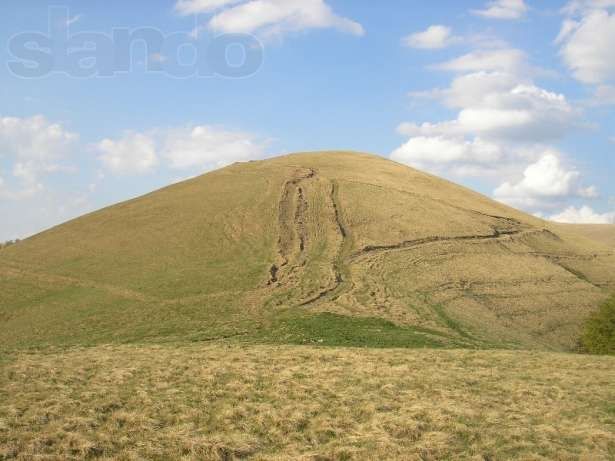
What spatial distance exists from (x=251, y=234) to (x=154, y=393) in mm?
41113

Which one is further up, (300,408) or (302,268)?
(302,268)

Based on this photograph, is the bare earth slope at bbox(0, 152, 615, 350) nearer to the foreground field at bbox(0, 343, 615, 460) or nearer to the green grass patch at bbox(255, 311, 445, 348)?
the green grass patch at bbox(255, 311, 445, 348)

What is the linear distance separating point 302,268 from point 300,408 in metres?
33.8

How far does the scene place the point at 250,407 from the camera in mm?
14680

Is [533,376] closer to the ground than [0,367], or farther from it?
closer to the ground

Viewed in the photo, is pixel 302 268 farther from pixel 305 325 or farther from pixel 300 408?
pixel 300 408

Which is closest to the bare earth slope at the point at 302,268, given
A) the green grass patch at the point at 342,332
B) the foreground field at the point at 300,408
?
the green grass patch at the point at 342,332

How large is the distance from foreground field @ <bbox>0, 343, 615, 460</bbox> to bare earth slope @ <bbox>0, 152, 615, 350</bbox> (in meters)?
11.3

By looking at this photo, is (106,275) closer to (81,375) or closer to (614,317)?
(81,375)

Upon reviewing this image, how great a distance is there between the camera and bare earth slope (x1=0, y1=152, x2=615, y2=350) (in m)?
36.9

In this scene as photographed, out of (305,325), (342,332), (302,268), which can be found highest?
(302,268)

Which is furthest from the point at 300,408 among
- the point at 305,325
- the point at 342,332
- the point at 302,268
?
the point at 302,268

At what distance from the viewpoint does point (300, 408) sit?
14609 mm

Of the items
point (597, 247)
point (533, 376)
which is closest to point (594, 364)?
point (533, 376)
